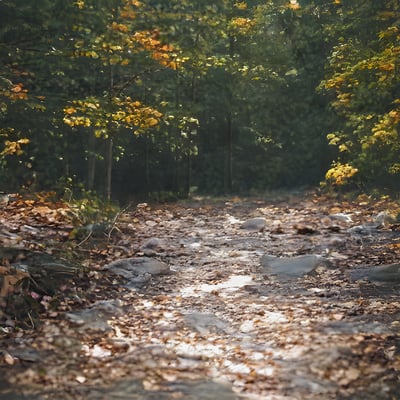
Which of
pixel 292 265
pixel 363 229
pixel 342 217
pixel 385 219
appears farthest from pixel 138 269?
pixel 342 217

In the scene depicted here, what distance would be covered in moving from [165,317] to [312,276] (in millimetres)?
2571

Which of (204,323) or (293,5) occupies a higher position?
(293,5)

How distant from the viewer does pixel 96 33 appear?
366 inches

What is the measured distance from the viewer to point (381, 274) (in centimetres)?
A: 757

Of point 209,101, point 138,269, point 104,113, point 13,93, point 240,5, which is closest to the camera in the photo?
point 138,269

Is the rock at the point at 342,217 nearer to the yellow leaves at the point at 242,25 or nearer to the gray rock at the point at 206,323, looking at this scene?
the gray rock at the point at 206,323

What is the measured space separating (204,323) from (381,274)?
291 centimetres

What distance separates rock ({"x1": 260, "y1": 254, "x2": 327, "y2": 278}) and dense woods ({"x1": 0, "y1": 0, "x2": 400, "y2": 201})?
3110 mm

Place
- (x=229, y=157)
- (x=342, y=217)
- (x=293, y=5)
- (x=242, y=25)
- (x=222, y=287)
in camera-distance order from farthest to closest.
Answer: (x=229, y=157) < (x=293, y=5) < (x=242, y=25) < (x=342, y=217) < (x=222, y=287)

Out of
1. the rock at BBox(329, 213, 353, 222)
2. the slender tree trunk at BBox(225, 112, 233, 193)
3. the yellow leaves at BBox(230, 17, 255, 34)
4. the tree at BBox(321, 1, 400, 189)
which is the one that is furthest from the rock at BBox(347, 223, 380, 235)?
the yellow leaves at BBox(230, 17, 255, 34)

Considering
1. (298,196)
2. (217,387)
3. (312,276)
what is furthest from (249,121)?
(217,387)

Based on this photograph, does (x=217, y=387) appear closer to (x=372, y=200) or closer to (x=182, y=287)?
(x=182, y=287)

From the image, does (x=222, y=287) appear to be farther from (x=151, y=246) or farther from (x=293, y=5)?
(x=293, y=5)

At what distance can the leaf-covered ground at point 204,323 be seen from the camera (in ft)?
14.3
